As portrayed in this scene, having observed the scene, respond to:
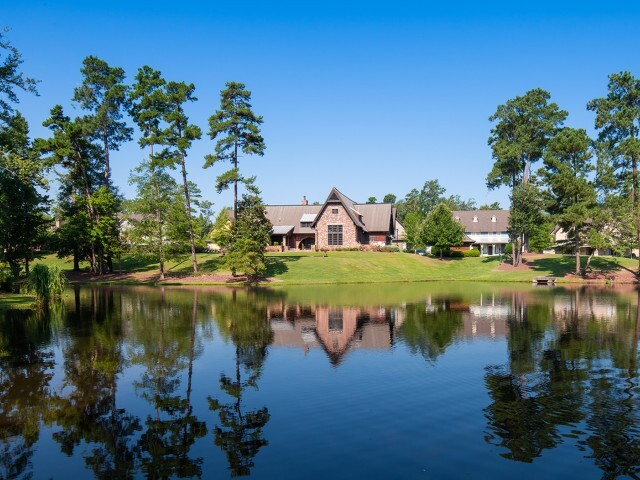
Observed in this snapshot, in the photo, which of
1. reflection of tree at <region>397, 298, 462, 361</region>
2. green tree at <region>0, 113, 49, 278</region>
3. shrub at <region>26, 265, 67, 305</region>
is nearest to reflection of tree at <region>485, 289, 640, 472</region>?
reflection of tree at <region>397, 298, 462, 361</region>

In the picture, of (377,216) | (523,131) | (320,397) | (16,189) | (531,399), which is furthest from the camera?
(377,216)

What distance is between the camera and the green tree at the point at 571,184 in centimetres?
5153

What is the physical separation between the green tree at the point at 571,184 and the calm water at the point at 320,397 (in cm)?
2843

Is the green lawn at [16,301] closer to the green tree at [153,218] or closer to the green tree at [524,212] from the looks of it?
the green tree at [153,218]

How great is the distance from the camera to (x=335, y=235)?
71500 millimetres

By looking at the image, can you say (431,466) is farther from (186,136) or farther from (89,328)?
(186,136)

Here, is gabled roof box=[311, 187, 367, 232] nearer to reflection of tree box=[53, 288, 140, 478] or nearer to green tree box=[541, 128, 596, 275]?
green tree box=[541, 128, 596, 275]

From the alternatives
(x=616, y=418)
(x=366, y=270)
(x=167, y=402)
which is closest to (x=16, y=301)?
(x=167, y=402)

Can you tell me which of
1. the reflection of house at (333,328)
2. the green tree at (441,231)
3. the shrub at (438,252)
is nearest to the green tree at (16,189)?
the reflection of house at (333,328)

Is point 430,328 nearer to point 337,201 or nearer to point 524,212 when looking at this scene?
point 524,212

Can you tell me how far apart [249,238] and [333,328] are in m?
27.5

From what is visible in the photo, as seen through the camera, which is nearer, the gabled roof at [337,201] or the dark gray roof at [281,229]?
the gabled roof at [337,201]

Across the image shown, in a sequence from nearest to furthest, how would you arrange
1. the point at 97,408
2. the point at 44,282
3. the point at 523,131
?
the point at 97,408, the point at 44,282, the point at 523,131

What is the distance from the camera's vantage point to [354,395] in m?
13.4
